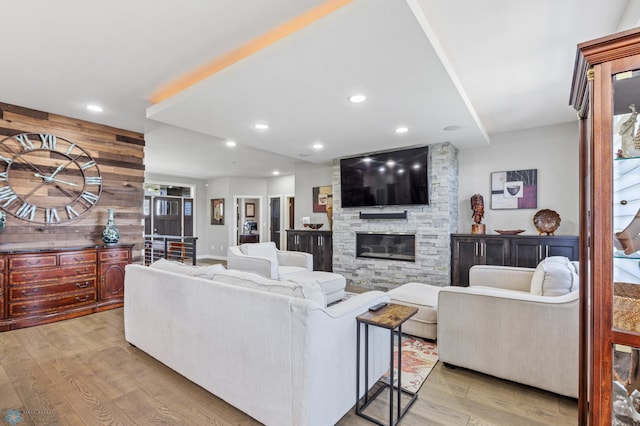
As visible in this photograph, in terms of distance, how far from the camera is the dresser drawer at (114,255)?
4.04 meters

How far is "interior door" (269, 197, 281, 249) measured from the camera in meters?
9.51

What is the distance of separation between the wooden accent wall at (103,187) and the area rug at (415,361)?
4212mm

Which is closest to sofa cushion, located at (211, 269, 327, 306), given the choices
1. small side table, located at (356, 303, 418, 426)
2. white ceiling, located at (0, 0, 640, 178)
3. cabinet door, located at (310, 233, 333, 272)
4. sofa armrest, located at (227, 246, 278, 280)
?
small side table, located at (356, 303, 418, 426)

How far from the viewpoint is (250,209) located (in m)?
9.92

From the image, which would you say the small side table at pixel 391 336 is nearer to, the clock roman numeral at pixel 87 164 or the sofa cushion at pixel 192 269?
the sofa cushion at pixel 192 269

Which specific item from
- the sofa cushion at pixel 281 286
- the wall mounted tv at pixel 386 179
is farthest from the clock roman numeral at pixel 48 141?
the wall mounted tv at pixel 386 179

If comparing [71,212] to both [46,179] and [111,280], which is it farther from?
[111,280]

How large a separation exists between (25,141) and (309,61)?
381 cm

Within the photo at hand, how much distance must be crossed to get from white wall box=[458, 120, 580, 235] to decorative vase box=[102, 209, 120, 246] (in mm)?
5288

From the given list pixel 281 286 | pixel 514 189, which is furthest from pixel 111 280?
pixel 514 189

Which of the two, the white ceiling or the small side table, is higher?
the white ceiling

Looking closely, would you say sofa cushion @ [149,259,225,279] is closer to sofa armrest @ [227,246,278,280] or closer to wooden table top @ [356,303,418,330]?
wooden table top @ [356,303,418,330]

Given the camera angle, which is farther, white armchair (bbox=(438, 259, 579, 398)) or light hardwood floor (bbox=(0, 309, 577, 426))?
white armchair (bbox=(438, 259, 579, 398))

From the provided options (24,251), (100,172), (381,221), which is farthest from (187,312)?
(381,221)
